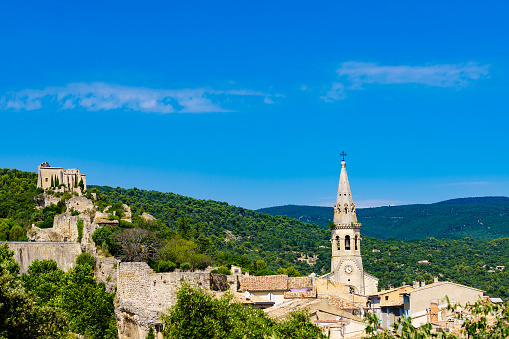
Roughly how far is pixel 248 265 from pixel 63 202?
1954cm

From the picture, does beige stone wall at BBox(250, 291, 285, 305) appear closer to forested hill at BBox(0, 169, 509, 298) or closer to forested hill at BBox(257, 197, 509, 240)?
forested hill at BBox(0, 169, 509, 298)

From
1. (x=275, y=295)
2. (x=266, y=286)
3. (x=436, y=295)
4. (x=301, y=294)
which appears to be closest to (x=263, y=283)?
(x=266, y=286)

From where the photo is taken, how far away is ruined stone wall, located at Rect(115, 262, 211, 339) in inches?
1400

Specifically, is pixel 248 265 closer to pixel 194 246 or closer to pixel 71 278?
pixel 194 246

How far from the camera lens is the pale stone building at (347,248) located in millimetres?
54625

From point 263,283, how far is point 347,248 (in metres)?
10.9

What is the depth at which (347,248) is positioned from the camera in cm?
5625

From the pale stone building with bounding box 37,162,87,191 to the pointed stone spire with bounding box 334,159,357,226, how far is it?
32285 mm

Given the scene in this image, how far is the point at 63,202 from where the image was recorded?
65125 millimetres

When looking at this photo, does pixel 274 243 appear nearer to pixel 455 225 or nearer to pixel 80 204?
pixel 80 204

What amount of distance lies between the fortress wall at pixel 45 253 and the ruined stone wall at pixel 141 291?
35.9 ft

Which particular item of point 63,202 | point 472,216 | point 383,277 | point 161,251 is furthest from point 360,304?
point 472,216

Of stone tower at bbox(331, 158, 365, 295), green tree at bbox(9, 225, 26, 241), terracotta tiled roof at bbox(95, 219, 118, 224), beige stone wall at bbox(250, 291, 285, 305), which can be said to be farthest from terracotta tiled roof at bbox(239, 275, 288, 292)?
green tree at bbox(9, 225, 26, 241)

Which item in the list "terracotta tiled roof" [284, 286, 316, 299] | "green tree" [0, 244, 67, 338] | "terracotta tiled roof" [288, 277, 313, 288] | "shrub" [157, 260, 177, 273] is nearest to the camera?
"green tree" [0, 244, 67, 338]
